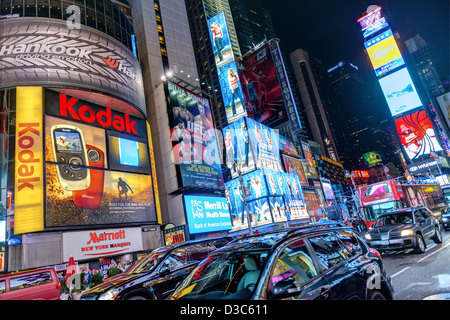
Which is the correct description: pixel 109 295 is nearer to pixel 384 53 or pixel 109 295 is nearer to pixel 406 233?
pixel 406 233

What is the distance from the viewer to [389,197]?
62.2ft

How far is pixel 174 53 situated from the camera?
38281 mm

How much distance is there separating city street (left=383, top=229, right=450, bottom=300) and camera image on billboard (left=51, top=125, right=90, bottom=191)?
19022 millimetres

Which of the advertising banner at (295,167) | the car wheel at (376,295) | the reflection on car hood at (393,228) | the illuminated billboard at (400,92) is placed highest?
the illuminated billboard at (400,92)

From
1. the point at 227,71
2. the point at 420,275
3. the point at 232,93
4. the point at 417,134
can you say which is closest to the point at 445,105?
the point at 417,134

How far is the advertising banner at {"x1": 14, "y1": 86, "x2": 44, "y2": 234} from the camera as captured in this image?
16719 millimetres

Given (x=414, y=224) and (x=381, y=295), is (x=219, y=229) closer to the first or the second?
(x=414, y=224)

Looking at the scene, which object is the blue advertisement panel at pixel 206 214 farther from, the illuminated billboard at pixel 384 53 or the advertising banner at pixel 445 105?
the illuminated billboard at pixel 384 53

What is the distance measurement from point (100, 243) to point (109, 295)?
1476 centimetres

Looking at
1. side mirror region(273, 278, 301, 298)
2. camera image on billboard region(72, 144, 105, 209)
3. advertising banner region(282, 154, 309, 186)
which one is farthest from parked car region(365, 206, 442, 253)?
advertising banner region(282, 154, 309, 186)

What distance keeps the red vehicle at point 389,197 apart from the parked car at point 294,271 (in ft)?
54.7

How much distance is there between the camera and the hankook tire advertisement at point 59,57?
19.6m

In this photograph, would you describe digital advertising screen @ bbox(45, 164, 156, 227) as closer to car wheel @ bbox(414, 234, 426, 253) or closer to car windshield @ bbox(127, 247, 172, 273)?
car windshield @ bbox(127, 247, 172, 273)

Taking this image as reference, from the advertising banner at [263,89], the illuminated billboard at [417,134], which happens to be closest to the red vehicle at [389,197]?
the advertising banner at [263,89]
